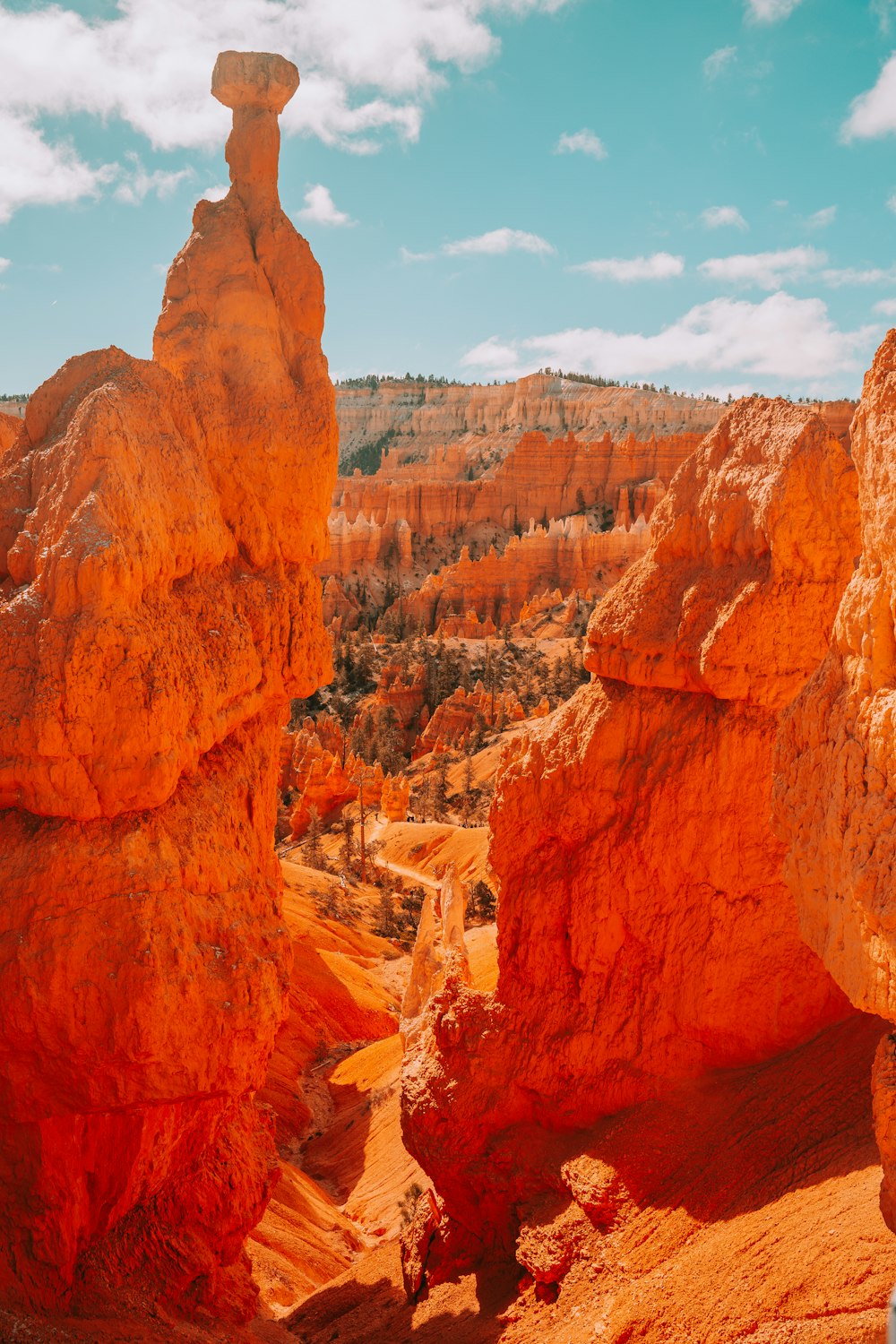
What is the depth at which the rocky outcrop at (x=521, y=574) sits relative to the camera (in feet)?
236

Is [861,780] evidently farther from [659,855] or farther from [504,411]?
[504,411]

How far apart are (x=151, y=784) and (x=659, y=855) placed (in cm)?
408

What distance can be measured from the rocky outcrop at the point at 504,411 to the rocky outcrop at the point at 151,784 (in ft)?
307

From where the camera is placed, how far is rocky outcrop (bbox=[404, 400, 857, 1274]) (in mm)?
8273

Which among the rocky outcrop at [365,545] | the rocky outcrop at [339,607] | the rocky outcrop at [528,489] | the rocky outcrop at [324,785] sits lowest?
the rocky outcrop at [324,785]

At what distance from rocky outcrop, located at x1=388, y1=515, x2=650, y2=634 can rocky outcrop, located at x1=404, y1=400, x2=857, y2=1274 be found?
200 feet

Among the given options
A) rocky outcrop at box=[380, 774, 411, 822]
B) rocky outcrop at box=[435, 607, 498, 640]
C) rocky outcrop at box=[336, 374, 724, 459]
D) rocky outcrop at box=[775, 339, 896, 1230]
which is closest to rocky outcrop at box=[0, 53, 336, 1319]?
rocky outcrop at box=[775, 339, 896, 1230]

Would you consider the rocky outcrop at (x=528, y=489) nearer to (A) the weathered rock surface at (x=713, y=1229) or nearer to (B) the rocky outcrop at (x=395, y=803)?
(B) the rocky outcrop at (x=395, y=803)

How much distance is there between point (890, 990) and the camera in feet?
13.7

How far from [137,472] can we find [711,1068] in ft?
20.9

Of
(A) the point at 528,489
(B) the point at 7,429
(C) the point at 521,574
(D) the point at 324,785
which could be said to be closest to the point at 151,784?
(B) the point at 7,429

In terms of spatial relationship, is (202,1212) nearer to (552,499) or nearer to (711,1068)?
(711,1068)

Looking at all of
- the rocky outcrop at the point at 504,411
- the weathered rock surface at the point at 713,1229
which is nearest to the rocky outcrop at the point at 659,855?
the weathered rock surface at the point at 713,1229

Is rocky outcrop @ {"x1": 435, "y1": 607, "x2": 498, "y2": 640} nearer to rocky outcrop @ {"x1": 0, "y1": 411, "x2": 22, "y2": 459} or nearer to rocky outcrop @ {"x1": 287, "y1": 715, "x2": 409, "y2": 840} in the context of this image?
rocky outcrop @ {"x1": 287, "y1": 715, "x2": 409, "y2": 840}
